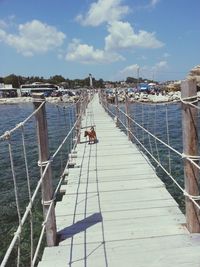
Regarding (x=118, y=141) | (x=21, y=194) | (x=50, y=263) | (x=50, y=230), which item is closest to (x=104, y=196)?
(x=50, y=230)

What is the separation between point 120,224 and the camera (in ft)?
16.1

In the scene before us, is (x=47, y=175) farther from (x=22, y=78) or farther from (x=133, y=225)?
(x=22, y=78)

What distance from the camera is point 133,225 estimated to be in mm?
4848

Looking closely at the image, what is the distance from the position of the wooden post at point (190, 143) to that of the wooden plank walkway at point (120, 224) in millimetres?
216

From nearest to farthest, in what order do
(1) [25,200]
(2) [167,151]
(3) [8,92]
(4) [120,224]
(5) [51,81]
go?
1. (4) [120,224]
2. (1) [25,200]
3. (2) [167,151]
4. (3) [8,92]
5. (5) [51,81]

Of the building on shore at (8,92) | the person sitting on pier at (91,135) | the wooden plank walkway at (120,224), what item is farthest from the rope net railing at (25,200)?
the building on shore at (8,92)

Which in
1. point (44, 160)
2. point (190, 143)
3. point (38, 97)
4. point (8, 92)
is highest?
point (38, 97)

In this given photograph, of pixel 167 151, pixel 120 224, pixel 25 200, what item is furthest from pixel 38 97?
pixel 167 151

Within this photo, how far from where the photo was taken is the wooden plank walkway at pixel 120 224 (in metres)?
3.99

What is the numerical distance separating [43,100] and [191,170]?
5.66 ft

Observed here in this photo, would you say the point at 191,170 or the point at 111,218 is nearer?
the point at 191,170

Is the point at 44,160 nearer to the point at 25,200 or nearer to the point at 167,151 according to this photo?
the point at 25,200

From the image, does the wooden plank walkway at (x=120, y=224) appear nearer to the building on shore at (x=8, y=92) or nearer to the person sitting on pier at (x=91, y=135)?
the person sitting on pier at (x=91, y=135)

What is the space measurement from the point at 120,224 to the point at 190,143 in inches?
54.5
